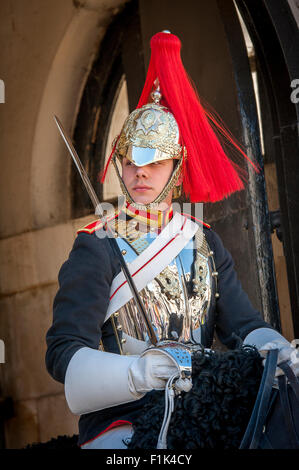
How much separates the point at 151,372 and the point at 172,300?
49cm

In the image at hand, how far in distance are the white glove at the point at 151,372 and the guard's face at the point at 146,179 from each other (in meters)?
0.67

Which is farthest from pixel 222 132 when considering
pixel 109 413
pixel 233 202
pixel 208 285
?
pixel 109 413

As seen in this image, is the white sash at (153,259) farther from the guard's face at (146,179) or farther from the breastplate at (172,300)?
the guard's face at (146,179)

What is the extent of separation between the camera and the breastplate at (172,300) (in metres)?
2.77

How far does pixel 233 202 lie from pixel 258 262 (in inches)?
12.5

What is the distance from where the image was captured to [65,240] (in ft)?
16.8

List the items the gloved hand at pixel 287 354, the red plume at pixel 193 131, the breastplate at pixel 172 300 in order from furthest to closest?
the red plume at pixel 193 131, the breastplate at pixel 172 300, the gloved hand at pixel 287 354

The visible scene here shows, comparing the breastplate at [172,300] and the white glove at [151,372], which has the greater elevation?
the breastplate at [172,300]

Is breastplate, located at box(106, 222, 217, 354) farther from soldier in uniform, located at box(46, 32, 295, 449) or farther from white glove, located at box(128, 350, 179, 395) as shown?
white glove, located at box(128, 350, 179, 395)

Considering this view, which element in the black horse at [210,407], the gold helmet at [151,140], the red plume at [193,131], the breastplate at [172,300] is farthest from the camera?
the red plume at [193,131]

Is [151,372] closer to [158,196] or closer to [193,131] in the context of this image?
[158,196]

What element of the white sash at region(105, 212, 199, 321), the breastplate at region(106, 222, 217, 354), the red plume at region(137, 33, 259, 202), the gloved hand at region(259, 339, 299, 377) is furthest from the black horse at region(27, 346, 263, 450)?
the red plume at region(137, 33, 259, 202)

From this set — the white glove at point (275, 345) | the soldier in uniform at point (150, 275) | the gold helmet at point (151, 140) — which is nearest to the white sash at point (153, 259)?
the soldier in uniform at point (150, 275)

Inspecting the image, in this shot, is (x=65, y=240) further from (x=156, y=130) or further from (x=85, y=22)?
(x=156, y=130)
